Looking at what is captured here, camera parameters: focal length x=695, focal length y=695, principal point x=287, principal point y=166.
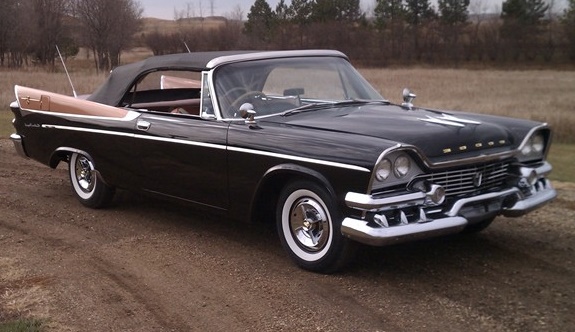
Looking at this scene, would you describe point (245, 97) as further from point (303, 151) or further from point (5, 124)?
point (5, 124)

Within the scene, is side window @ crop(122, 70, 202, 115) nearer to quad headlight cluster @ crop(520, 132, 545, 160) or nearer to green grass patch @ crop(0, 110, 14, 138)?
quad headlight cluster @ crop(520, 132, 545, 160)

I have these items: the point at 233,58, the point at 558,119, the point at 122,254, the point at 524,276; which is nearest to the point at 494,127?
the point at 524,276

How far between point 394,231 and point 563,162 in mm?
6616

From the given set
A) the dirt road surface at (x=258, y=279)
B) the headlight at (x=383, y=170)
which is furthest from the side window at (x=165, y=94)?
the headlight at (x=383, y=170)

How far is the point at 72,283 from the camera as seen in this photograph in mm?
4820

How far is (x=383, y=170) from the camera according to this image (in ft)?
14.4

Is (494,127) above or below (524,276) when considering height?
above

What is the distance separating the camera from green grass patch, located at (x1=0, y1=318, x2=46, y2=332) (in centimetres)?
397

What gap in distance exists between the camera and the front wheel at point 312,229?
182 inches

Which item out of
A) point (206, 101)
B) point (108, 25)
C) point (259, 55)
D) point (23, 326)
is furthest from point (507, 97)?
point (23, 326)

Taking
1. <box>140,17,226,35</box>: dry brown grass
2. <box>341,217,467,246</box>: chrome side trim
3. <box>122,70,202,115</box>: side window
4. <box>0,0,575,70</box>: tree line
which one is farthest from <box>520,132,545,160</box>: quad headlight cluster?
<box>140,17,226,35</box>: dry brown grass

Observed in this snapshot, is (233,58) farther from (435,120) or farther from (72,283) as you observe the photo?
(72,283)

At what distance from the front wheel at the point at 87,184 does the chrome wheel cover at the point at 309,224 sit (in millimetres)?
2523

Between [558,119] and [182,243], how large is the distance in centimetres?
1225
